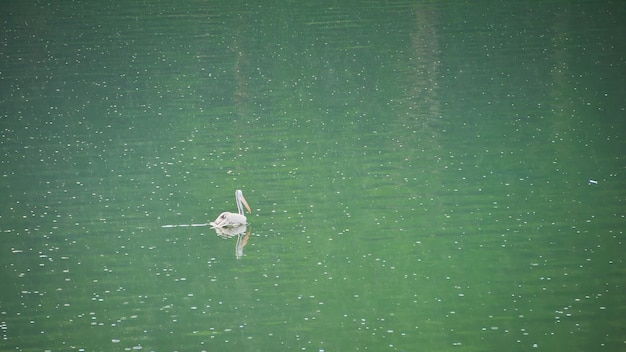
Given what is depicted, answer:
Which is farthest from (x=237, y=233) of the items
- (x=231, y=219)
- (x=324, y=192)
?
(x=324, y=192)

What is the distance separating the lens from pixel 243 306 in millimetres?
14867

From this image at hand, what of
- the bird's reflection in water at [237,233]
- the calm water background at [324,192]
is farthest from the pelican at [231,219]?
the calm water background at [324,192]

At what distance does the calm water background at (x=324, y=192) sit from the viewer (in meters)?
14.3

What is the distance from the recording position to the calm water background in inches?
564

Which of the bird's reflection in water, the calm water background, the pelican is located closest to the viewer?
the calm water background

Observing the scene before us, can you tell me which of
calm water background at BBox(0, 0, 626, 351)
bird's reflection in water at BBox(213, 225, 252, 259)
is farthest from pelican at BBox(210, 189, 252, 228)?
calm water background at BBox(0, 0, 626, 351)

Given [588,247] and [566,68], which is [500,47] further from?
[588,247]

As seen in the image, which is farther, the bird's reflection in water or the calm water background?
the bird's reflection in water

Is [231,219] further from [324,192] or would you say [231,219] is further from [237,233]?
[324,192]

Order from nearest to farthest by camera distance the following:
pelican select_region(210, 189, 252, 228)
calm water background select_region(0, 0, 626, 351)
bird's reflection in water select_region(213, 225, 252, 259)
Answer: calm water background select_region(0, 0, 626, 351), bird's reflection in water select_region(213, 225, 252, 259), pelican select_region(210, 189, 252, 228)

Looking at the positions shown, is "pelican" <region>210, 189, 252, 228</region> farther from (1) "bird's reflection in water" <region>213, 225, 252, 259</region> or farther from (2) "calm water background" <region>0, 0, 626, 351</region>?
(2) "calm water background" <region>0, 0, 626, 351</region>

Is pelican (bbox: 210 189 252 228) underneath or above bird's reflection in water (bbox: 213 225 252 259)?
above

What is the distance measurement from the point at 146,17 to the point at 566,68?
2073 cm

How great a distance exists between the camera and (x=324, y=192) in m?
20.1
